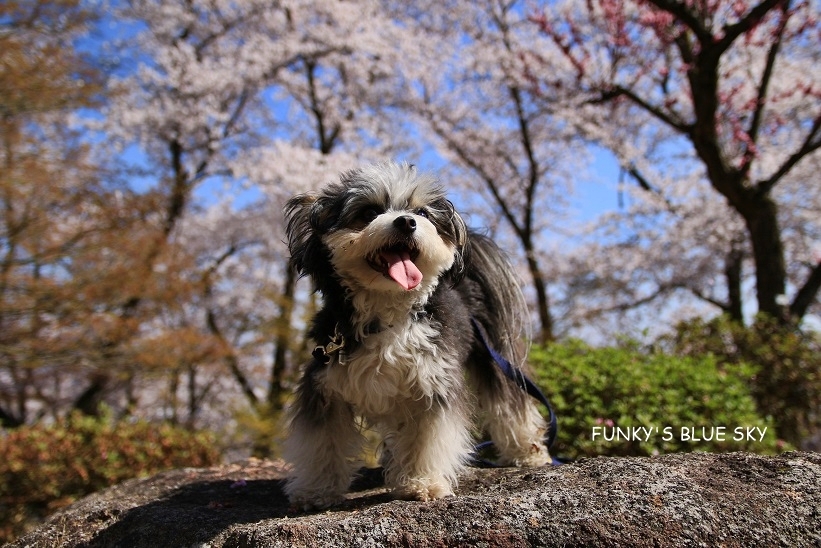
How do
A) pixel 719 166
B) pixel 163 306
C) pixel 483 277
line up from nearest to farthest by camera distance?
pixel 483 277
pixel 719 166
pixel 163 306

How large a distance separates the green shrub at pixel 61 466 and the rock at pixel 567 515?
8.63 ft

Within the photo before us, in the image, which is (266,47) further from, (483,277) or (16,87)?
(483,277)

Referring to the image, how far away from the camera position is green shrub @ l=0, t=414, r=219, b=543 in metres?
4.95

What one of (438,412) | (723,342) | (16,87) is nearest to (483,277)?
(438,412)

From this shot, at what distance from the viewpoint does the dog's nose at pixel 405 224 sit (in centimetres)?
218

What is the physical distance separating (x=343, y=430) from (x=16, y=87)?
603cm

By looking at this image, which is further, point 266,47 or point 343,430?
point 266,47

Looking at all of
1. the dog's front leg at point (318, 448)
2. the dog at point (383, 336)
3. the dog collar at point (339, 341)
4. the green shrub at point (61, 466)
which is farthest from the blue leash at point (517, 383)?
the green shrub at point (61, 466)

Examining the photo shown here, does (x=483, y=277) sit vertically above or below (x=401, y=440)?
above

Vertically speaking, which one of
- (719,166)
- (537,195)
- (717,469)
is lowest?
(717,469)

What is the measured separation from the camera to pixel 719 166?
6.99m

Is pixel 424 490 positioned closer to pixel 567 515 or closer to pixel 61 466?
pixel 567 515

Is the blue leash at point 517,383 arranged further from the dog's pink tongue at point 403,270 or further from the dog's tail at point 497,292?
the dog's pink tongue at point 403,270

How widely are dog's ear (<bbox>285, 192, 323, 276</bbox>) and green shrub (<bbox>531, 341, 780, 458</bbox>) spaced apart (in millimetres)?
2027
